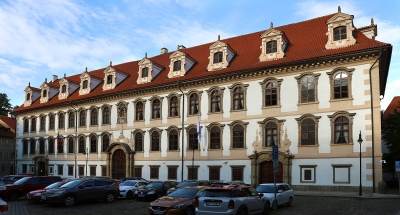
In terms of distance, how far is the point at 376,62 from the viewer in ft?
95.7

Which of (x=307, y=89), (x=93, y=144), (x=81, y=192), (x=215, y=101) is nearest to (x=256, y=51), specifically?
(x=215, y=101)

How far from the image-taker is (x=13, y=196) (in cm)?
2625

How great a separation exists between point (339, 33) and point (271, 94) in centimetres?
743

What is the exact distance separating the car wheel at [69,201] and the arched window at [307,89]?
19571 mm

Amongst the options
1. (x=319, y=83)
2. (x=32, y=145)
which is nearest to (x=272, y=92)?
(x=319, y=83)

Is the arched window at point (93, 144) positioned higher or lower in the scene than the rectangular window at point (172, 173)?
higher

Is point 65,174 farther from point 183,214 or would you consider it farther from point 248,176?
point 183,214

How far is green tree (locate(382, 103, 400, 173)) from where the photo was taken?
37031 mm

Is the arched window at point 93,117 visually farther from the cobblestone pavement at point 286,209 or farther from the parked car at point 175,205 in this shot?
the parked car at point 175,205

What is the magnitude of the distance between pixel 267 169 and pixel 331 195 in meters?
7.14

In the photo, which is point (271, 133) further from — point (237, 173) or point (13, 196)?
point (13, 196)

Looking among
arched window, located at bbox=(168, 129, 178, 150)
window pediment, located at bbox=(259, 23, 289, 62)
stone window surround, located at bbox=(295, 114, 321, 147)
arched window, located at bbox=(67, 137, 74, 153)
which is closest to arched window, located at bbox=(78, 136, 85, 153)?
arched window, located at bbox=(67, 137, 74, 153)

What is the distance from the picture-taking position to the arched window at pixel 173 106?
39797mm

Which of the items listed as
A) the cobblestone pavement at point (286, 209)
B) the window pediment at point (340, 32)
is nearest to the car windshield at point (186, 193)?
the cobblestone pavement at point (286, 209)
